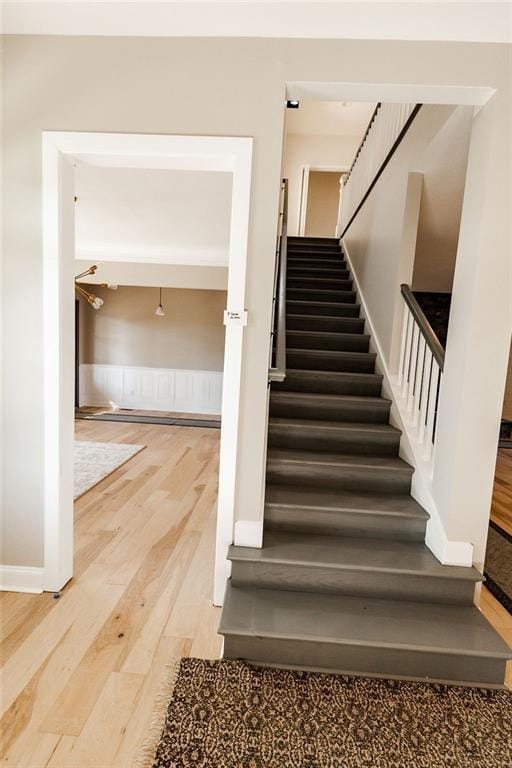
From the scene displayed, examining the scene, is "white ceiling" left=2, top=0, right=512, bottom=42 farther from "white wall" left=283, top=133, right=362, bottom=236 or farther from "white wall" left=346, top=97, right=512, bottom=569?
"white wall" left=283, top=133, right=362, bottom=236

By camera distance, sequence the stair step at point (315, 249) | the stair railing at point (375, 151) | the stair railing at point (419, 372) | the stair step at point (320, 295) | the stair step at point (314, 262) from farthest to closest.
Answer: the stair step at point (315, 249)
the stair step at point (314, 262)
the stair step at point (320, 295)
the stair railing at point (375, 151)
the stair railing at point (419, 372)

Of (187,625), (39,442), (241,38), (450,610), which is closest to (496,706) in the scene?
(450,610)

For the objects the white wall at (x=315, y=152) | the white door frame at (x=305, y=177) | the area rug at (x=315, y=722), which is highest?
the white wall at (x=315, y=152)

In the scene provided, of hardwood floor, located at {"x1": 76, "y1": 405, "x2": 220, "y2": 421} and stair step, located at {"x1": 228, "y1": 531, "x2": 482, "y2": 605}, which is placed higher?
stair step, located at {"x1": 228, "y1": 531, "x2": 482, "y2": 605}

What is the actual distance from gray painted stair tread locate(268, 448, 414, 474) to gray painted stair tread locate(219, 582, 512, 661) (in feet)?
2.57

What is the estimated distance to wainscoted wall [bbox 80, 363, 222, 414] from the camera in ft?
25.3

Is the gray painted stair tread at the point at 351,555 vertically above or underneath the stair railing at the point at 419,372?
underneath

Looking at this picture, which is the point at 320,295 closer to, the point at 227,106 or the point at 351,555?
Result: the point at 227,106

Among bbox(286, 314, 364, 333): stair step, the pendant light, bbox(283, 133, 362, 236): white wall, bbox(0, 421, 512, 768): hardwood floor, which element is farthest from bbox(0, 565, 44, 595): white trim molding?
bbox(283, 133, 362, 236): white wall

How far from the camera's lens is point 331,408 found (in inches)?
117

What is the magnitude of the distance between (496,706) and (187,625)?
1369mm

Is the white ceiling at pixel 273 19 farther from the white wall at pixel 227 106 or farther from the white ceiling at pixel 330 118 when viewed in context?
the white ceiling at pixel 330 118

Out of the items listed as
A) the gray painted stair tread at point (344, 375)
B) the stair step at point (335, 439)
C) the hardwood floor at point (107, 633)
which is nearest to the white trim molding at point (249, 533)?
the hardwood floor at point (107, 633)

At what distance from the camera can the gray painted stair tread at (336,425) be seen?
2730 millimetres
